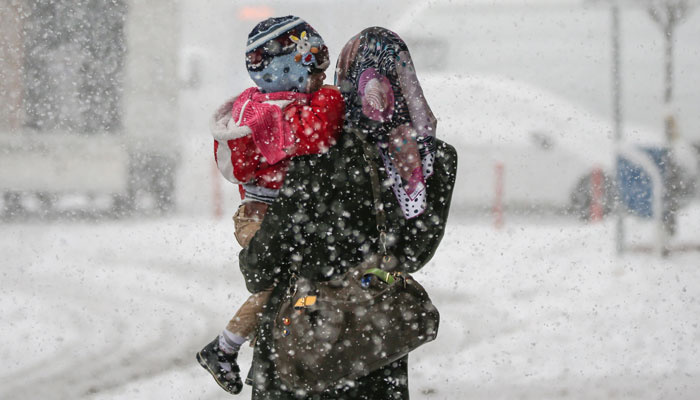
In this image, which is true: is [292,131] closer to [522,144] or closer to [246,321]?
[246,321]

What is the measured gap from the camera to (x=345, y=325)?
1.79 m

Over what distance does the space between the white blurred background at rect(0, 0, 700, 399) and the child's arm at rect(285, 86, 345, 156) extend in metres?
2.72

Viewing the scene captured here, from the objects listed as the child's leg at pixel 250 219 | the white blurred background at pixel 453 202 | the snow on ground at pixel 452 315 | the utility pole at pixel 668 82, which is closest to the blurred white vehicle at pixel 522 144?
the white blurred background at pixel 453 202

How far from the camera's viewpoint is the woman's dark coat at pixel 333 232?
176cm

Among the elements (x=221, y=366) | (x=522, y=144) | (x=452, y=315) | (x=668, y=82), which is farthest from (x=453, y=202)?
(x=221, y=366)

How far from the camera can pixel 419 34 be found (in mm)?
14508

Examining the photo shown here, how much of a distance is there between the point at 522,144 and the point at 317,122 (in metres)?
12.0

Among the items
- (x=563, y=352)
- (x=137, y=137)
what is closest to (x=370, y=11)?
(x=137, y=137)

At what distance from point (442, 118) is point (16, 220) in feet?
26.5

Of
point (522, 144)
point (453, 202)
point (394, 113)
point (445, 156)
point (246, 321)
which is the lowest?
point (453, 202)

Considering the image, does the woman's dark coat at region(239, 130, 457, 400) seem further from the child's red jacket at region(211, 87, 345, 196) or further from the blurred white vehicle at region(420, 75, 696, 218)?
the blurred white vehicle at region(420, 75, 696, 218)

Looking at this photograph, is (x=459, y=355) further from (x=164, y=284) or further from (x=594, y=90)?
(x=594, y=90)

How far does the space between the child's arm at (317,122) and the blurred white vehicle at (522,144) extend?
10.8 meters

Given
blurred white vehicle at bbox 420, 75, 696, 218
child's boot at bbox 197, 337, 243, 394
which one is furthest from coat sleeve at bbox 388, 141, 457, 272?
blurred white vehicle at bbox 420, 75, 696, 218
